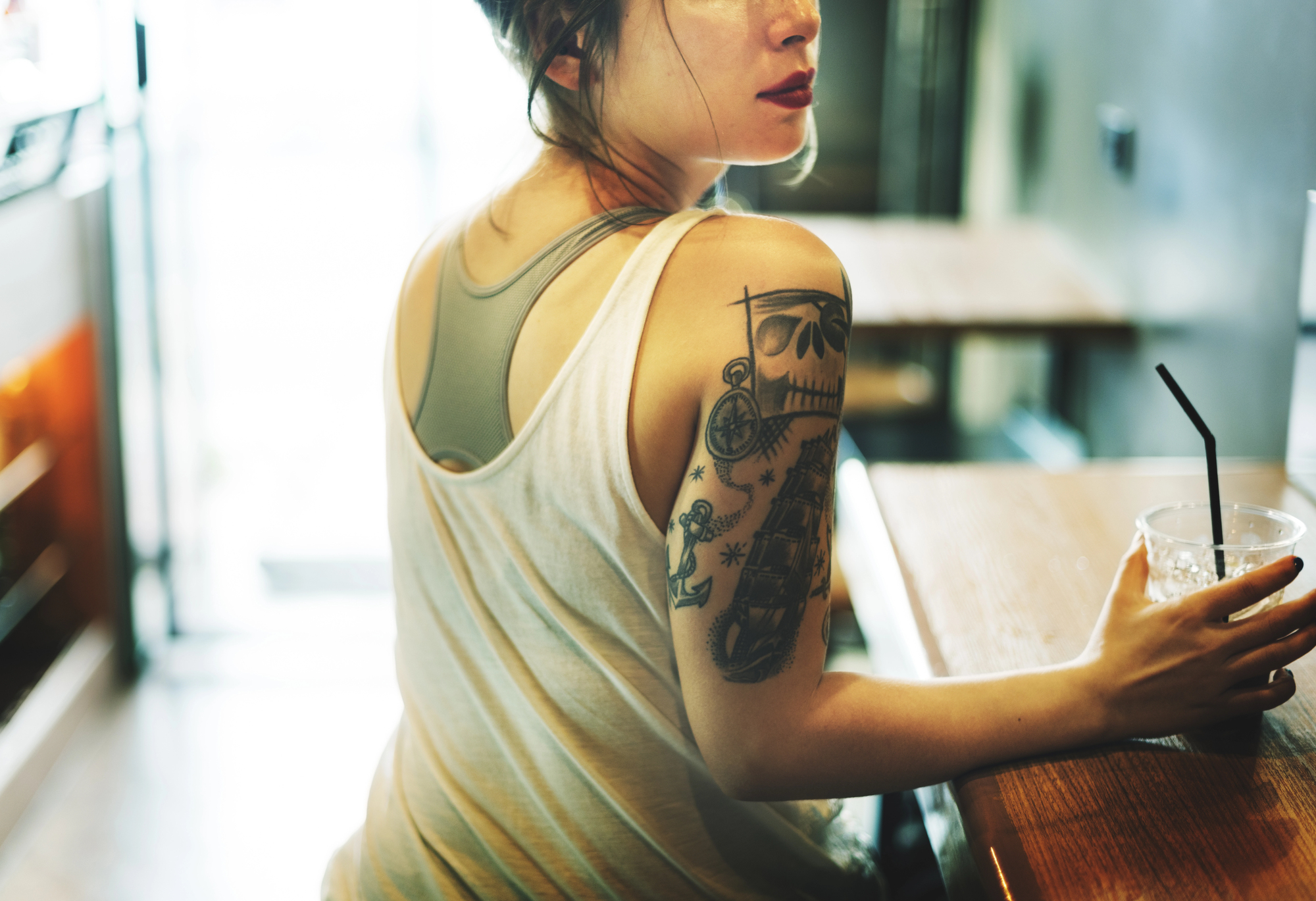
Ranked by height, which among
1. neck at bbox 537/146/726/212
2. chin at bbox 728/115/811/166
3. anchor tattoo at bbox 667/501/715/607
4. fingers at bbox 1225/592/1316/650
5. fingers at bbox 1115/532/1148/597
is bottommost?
fingers at bbox 1225/592/1316/650

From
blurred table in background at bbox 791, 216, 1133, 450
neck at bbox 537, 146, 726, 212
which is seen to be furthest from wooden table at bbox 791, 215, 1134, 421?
neck at bbox 537, 146, 726, 212

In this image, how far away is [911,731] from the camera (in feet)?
2.56

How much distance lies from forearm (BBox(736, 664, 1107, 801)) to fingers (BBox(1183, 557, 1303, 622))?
10 cm

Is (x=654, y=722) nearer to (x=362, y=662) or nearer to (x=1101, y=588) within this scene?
(x=1101, y=588)

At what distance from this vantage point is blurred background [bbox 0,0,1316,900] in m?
1.88

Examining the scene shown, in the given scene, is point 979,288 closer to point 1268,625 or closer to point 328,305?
point 1268,625

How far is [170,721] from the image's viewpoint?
2.68m

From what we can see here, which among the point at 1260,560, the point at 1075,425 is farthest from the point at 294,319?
the point at 1260,560

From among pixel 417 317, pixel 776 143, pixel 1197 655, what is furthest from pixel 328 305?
pixel 1197 655

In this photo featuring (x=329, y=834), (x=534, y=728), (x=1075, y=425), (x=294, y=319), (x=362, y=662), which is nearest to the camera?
(x=534, y=728)

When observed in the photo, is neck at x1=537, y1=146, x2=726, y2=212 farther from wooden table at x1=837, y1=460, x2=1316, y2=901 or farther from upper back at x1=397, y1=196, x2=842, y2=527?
wooden table at x1=837, y1=460, x2=1316, y2=901

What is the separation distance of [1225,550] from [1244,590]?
0.08 metres

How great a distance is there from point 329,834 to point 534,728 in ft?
5.60

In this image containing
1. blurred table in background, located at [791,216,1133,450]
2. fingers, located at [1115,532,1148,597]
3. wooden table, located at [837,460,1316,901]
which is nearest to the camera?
wooden table, located at [837,460,1316,901]
